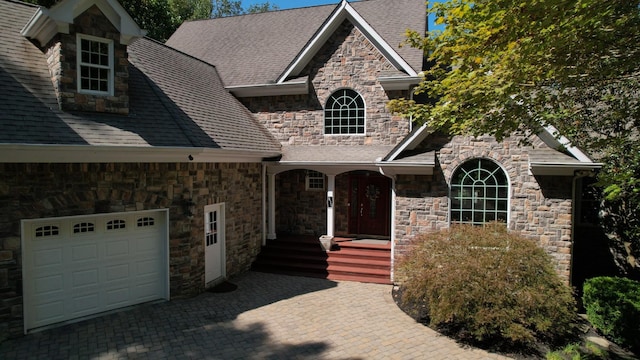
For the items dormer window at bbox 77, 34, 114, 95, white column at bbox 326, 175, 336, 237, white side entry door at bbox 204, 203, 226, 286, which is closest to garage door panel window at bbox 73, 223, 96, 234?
white side entry door at bbox 204, 203, 226, 286

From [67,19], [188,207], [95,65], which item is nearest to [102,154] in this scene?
[95,65]

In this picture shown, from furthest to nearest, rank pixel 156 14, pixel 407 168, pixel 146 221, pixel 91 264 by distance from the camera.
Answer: pixel 156 14 → pixel 407 168 → pixel 146 221 → pixel 91 264

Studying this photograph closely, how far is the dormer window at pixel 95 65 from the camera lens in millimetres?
8703

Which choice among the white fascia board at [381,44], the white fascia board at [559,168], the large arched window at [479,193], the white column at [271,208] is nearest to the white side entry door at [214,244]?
the white column at [271,208]

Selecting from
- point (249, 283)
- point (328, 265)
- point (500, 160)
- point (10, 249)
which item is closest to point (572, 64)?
point (500, 160)

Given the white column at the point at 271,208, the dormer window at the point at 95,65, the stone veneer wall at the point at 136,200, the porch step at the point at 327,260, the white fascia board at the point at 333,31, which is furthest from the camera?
the white column at the point at 271,208

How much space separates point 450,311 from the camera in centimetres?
774

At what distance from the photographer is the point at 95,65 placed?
8.78 metres

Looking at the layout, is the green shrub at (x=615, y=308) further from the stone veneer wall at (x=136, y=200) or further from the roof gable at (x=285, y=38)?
the stone veneer wall at (x=136, y=200)

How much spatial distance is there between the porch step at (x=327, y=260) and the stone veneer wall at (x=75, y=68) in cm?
652

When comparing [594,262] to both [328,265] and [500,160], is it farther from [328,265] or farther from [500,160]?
[328,265]

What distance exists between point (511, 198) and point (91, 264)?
1040cm

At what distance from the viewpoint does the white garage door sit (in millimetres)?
7766

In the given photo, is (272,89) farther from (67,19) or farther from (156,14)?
(156,14)
